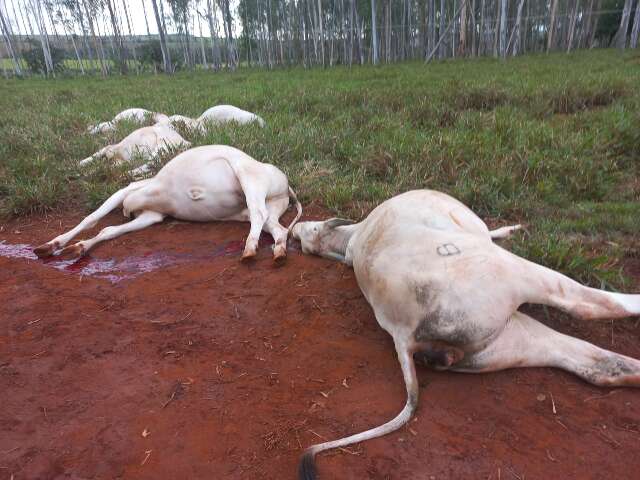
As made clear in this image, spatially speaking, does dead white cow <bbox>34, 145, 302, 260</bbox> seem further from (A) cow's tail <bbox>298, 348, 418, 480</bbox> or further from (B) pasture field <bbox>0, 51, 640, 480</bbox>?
(A) cow's tail <bbox>298, 348, 418, 480</bbox>

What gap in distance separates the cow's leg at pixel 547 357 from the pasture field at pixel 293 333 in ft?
0.16

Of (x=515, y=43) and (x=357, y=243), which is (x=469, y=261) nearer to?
(x=357, y=243)

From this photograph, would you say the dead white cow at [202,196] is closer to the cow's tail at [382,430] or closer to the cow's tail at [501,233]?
the cow's tail at [501,233]

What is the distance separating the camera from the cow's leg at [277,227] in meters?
3.63

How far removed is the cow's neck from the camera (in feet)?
11.5

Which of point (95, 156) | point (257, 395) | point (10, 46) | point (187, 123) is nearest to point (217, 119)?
point (187, 123)

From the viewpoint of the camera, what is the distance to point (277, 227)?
4078 mm

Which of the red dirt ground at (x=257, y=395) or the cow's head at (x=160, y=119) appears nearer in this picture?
the red dirt ground at (x=257, y=395)

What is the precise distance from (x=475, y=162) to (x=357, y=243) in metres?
2.55

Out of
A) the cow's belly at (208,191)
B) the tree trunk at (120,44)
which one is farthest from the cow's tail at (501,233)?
the tree trunk at (120,44)

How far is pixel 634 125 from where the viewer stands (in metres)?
5.62

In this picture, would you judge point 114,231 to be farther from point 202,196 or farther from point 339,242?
point 339,242

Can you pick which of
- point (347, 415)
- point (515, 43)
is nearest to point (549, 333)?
point (347, 415)

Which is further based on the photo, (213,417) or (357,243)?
(357,243)
